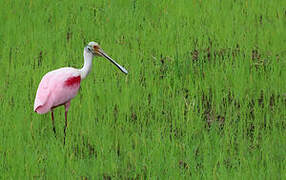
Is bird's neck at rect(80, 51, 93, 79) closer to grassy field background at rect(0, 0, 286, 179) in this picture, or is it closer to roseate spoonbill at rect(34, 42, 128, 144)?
roseate spoonbill at rect(34, 42, 128, 144)

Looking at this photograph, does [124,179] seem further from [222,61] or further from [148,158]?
[222,61]

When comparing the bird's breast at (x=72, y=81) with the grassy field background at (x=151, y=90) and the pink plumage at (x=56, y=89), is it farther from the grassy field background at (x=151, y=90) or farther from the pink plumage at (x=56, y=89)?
the grassy field background at (x=151, y=90)

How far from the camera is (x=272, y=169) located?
3.98m

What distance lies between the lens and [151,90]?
5.30m

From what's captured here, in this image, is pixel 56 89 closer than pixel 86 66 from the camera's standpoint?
Yes

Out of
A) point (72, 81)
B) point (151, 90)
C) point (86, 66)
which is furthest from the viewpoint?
point (151, 90)

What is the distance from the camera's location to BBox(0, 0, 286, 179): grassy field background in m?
4.19

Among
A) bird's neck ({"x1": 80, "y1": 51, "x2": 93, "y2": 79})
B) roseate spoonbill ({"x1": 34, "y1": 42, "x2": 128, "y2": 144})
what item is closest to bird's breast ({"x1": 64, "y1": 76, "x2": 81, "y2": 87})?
roseate spoonbill ({"x1": 34, "y1": 42, "x2": 128, "y2": 144})

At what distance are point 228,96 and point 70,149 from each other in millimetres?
1567

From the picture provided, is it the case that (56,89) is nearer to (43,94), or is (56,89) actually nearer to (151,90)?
(43,94)

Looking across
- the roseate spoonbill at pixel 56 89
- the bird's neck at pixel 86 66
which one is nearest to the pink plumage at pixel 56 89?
the roseate spoonbill at pixel 56 89

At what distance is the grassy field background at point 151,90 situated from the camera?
13.8ft

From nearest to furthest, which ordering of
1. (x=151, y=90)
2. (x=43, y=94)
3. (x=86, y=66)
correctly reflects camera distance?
1. (x=43, y=94)
2. (x=86, y=66)
3. (x=151, y=90)

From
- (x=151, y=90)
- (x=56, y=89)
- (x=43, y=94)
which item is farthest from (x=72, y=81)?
(x=151, y=90)
